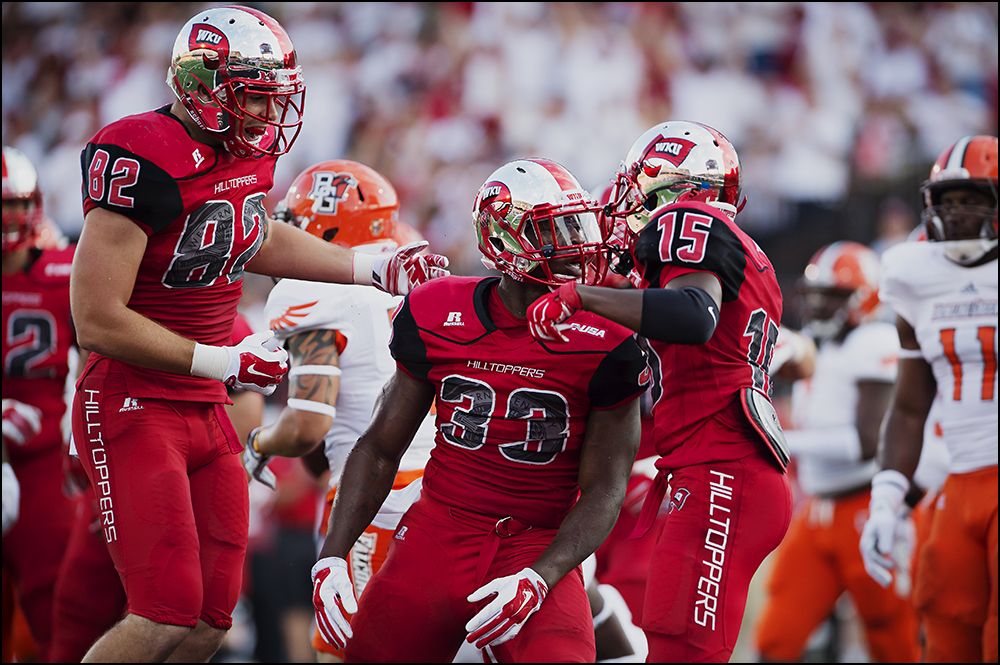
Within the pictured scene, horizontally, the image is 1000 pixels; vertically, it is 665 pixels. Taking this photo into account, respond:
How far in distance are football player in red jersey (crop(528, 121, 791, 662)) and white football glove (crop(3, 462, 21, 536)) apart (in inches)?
121

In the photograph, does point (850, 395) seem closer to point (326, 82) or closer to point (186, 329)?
point (186, 329)

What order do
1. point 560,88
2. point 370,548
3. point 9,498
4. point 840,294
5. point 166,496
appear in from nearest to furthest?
point 166,496, point 370,548, point 9,498, point 840,294, point 560,88

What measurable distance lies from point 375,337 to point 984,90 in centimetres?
907

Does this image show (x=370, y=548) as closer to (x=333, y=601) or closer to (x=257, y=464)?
(x=257, y=464)

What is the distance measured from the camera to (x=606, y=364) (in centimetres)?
289

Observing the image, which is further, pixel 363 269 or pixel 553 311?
pixel 363 269

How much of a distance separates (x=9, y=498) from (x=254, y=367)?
2336mm

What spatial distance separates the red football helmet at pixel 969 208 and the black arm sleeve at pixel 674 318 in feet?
7.05

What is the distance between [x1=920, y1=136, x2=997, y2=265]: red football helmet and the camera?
433 cm

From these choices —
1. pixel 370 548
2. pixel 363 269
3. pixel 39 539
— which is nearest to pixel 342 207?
pixel 363 269

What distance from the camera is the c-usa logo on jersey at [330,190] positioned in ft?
14.5

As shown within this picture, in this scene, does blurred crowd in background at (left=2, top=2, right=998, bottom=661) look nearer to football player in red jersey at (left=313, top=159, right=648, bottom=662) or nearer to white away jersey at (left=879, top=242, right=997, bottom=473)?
white away jersey at (left=879, top=242, right=997, bottom=473)

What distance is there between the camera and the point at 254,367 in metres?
3.09

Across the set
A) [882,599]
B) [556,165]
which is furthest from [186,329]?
[882,599]
